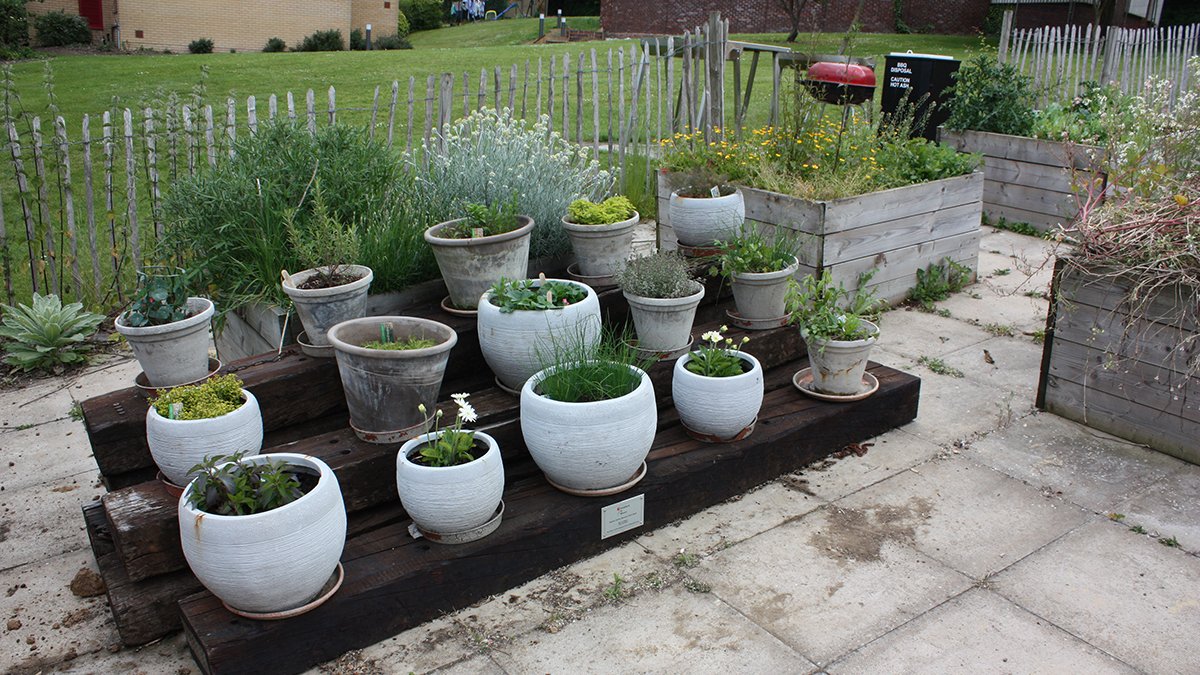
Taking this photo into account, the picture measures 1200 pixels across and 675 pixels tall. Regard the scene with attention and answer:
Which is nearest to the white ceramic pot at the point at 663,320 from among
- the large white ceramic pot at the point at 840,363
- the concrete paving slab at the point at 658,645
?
the large white ceramic pot at the point at 840,363

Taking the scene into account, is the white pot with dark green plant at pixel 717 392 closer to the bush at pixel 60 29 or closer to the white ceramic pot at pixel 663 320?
the white ceramic pot at pixel 663 320

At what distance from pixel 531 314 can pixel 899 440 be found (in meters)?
1.95

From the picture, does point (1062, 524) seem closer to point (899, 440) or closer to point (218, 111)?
point (899, 440)

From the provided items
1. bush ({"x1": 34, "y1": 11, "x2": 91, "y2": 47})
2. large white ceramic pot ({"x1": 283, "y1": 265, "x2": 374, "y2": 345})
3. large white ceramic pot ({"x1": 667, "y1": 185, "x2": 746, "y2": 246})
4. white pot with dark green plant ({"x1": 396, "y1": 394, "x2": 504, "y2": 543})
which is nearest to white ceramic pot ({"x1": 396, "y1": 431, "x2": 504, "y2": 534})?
white pot with dark green plant ({"x1": 396, "y1": 394, "x2": 504, "y2": 543})

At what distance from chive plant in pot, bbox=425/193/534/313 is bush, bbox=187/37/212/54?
84.5 ft

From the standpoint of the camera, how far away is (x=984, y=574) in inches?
134

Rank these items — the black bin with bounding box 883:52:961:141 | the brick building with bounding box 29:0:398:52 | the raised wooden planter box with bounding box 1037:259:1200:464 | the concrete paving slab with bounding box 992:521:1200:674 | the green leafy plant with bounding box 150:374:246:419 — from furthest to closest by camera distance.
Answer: the brick building with bounding box 29:0:398:52, the black bin with bounding box 883:52:961:141, the raised wooden planter box with bounding box 1037:259:1200:464, the green leafy plant with bounding box 150:374:246:419, the concrete paving slab with bounding box 992:521:1200:674

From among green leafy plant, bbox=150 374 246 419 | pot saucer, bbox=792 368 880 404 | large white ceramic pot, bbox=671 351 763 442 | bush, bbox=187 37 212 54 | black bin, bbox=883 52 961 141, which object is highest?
bush, bbox=187 37 212 54

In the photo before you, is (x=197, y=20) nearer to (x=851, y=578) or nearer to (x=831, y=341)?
(x=831, y=341)

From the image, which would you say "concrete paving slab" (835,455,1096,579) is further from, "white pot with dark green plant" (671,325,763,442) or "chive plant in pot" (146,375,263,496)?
"chive plant in pot" (146,375,263,496)

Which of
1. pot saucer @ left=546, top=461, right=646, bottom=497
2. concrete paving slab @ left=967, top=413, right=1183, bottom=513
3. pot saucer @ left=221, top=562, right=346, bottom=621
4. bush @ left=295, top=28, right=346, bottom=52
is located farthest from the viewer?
bush @ left=295, top=28, right=346, bottom=52

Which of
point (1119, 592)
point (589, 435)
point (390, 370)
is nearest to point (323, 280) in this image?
point (390, 370)

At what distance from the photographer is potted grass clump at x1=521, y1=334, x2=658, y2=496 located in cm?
338

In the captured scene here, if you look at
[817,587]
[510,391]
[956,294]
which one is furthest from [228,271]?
[956,294]
